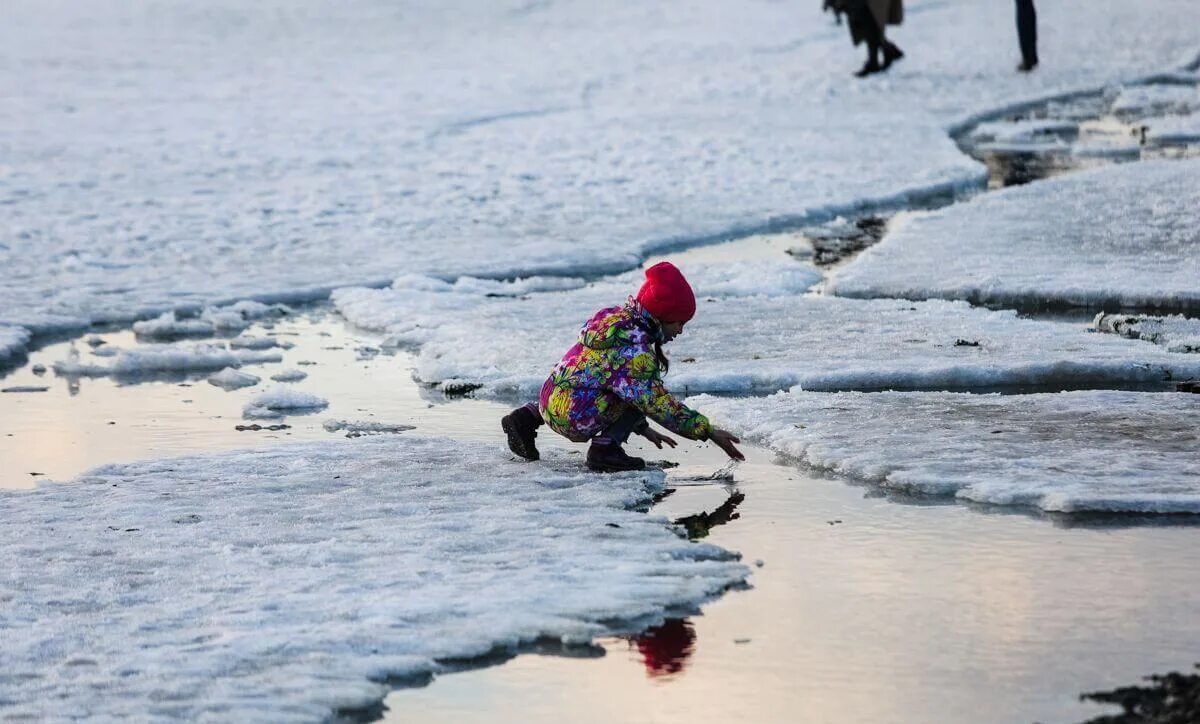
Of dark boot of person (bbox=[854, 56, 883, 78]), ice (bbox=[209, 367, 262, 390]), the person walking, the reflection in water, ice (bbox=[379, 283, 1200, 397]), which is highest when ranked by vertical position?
the person walking

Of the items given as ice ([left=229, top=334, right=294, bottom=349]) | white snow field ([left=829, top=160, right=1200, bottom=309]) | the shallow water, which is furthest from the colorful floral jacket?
white snow field ([left=829, top=160, right=1200, bottom=309])

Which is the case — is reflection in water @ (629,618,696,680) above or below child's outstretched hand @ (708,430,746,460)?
below

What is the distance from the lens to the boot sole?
662 centimetres

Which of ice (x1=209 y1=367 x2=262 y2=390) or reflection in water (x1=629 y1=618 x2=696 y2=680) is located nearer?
reflection in water (x1=629 y1=618 x2=696 y2=680)

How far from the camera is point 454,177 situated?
638 inches

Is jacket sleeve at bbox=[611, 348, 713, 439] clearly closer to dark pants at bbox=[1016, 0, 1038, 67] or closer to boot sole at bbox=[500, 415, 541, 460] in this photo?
boot sole at bbox=[500, 415, 541, 460]

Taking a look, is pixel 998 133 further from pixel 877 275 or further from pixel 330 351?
pixel 330 351

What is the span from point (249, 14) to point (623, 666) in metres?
30.1

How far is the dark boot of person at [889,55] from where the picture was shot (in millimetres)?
23422

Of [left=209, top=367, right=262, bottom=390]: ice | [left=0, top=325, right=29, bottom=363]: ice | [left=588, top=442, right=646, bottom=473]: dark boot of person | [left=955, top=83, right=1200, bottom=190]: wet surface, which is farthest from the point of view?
[left=955, top=83, right=1200, bottom=190]: wet surface

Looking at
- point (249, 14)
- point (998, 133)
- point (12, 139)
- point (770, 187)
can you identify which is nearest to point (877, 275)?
point (770, 187)

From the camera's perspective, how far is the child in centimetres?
634

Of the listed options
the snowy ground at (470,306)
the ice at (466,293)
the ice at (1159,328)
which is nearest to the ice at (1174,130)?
the snowy ground at (470,306)

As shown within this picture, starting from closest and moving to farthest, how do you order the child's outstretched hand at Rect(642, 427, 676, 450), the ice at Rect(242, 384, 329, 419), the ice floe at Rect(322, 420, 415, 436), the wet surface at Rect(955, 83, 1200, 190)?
the child's outstretched hand at Rect(642, 427, 676, 450) → the ice floe at Rect(322, 420, 415, 436) → the ice at Rect(242, 384, 329, 419) → the wet surface at Rect(955, 83, 1200, 190)
